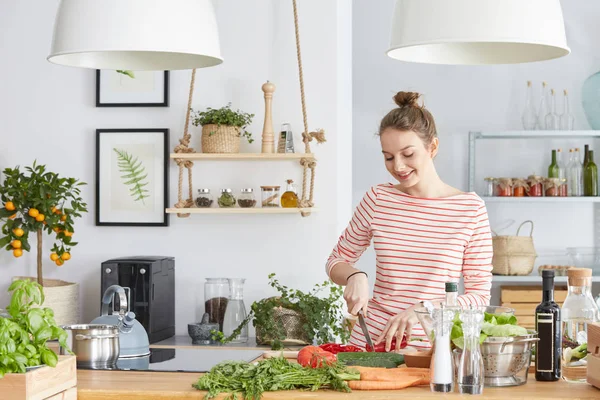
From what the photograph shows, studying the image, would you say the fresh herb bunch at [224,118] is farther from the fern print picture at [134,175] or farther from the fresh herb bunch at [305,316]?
the fresh herb bunch at [305,316]

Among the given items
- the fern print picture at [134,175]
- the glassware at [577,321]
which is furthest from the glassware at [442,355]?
the fern print picture at [134,175]

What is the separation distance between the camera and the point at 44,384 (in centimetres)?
184

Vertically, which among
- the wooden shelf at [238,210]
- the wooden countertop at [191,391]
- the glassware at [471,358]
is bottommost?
the wooden countertop at [191,391]

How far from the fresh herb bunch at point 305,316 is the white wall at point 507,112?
166 cm

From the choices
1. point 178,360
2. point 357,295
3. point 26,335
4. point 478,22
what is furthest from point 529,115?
point 26,335

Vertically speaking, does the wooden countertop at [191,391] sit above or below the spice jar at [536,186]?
below

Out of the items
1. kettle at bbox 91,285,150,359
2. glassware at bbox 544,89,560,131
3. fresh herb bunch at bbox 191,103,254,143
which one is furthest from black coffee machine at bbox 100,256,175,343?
glassware at bbox 544,89,560,131

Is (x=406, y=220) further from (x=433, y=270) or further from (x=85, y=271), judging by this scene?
(x=85, y=271)

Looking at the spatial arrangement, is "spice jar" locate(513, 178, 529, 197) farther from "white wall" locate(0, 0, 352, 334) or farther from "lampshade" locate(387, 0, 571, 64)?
"lampshade" locate(387, 0, 571, 64)

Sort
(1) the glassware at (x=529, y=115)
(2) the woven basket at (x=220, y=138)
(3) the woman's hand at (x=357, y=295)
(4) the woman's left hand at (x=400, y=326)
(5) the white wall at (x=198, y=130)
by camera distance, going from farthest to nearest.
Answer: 1. (1) the glassware at (x=529, y=115)
2. (5) the white wall at (x=198, y=130)
3. (2) the woven basket at (x=220, y=138)
4. (3) the woman's hand at (x=357, y=295)
5. (4) the woman's left hand at (x=400, y=326)

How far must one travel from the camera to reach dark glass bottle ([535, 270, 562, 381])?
2.03m

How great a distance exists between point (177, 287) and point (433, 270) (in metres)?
1.96

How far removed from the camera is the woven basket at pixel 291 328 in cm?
379

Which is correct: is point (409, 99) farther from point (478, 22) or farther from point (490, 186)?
point (490, 186)
